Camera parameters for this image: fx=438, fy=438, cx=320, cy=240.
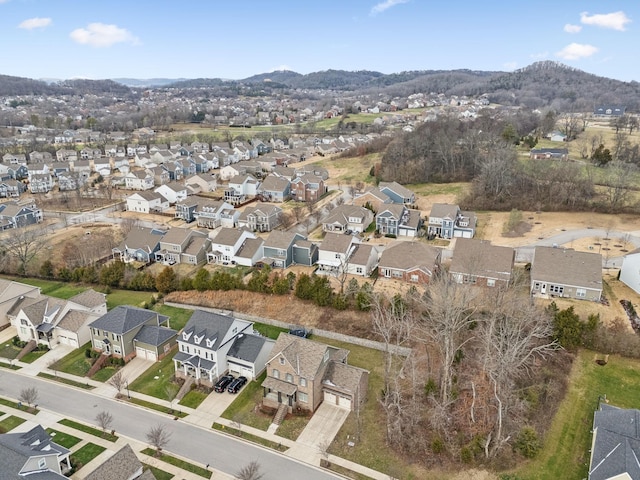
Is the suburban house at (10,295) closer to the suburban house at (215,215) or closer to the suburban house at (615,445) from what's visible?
the suburban house at (215,215)

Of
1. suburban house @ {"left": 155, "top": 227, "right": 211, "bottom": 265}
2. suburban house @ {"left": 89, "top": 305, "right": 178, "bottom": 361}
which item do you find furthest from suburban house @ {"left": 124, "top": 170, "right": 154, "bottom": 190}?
suburban house @ {"left": 89, "top": 305, "right": 178, "bottom": 361}

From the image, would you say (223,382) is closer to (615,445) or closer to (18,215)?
(615,445)

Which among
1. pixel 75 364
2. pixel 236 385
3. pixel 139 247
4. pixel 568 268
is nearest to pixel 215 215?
pixel 139 247

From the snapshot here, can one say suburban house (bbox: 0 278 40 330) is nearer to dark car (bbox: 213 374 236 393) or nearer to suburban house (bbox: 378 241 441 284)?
dark car (bbox: 213 374 236 393)

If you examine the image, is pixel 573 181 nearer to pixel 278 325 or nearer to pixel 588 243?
pixel 588 243

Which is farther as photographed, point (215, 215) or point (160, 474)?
point (215, 215)

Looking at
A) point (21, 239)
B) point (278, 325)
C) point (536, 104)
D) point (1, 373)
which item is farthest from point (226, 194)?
point (536, 104)
